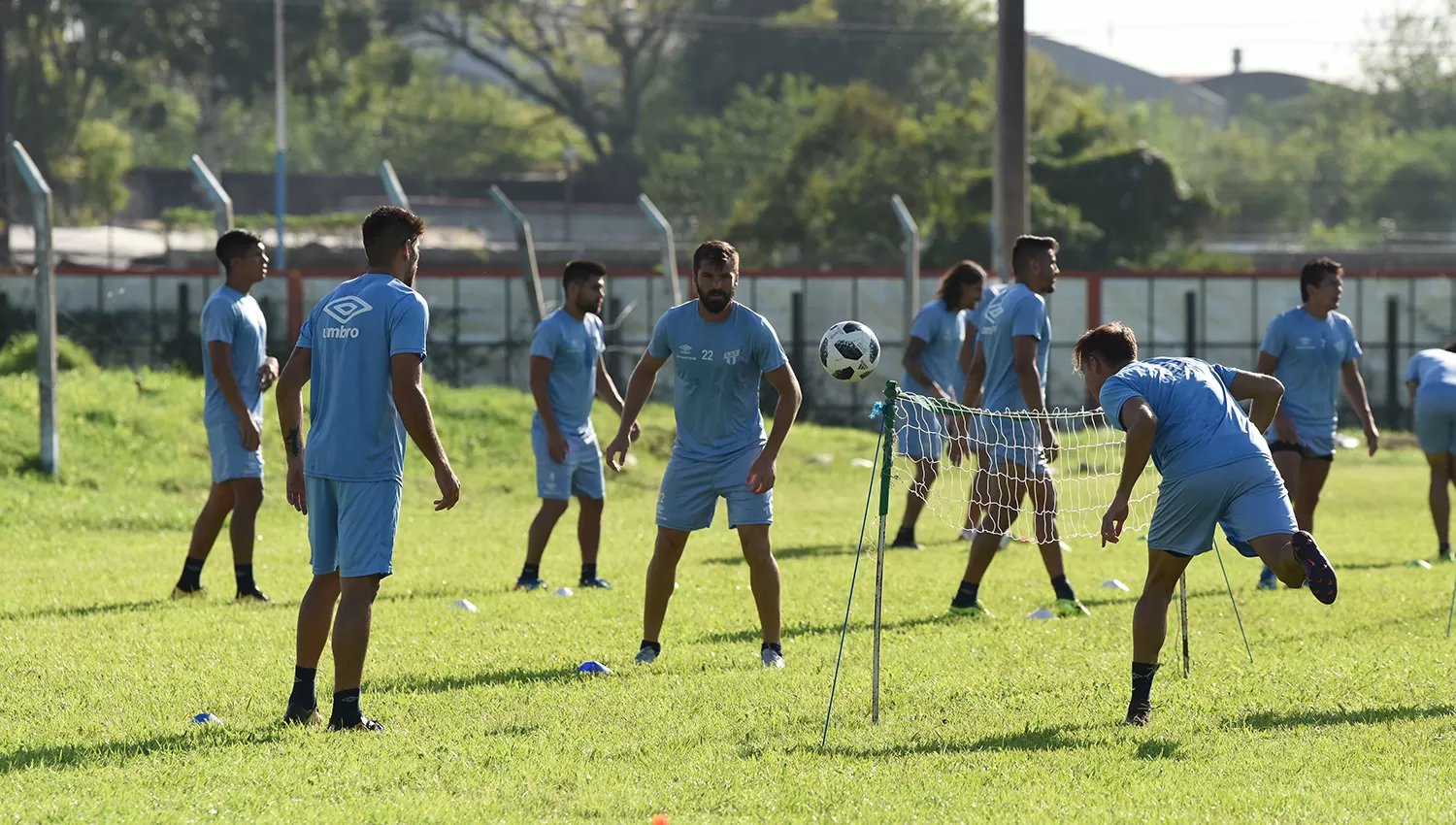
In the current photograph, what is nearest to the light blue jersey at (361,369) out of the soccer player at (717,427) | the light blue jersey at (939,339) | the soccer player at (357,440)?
the soccer player at (357,440)

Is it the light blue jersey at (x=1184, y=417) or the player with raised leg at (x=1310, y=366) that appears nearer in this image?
the light blue jersey at (x=1184, y=417)

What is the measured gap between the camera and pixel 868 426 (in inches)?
975

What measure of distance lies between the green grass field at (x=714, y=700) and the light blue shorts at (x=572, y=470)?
27.0 inches

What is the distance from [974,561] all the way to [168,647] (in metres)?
4.32

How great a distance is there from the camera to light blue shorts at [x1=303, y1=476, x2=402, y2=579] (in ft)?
21.4

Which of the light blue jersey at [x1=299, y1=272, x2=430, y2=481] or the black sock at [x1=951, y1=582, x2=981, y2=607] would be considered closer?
the light blue jersey at [x1=299, y1=272, x2=430, y2=481]

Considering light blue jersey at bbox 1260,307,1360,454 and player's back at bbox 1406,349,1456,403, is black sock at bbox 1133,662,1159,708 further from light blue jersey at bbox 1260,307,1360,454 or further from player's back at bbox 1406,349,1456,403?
player's back at bbox 1406,349,1456,403

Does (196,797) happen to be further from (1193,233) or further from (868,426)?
(1193,233)

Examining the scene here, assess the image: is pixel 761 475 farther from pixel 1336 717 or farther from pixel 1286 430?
pixel 1286 430

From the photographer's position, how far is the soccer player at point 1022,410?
382 inches

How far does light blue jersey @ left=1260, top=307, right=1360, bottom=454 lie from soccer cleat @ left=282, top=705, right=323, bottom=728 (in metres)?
7.15

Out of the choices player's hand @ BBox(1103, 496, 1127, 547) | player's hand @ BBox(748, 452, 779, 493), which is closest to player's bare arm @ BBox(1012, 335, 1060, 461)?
player's hand @ BBox(748, 452, 779, 493)

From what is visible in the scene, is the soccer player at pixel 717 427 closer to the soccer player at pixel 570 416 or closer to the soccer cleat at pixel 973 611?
the soccer cleat at pixel 973 611

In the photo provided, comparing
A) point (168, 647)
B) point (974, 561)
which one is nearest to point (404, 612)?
point (168, 647)
